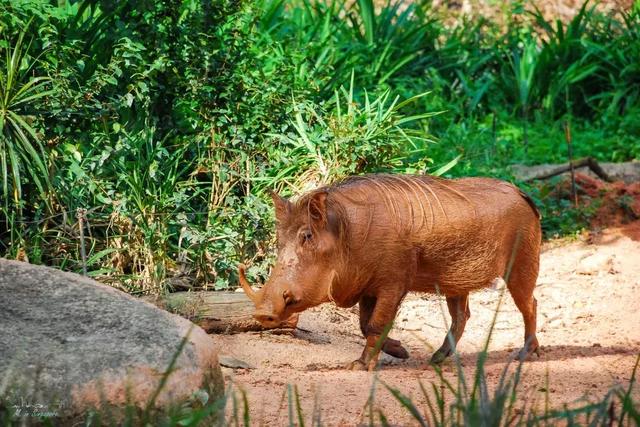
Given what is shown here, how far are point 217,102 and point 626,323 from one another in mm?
3183

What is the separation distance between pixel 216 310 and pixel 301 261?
1.12 meters

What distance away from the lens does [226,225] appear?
7250 mm

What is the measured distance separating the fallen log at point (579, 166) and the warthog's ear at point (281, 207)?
4.57 metres

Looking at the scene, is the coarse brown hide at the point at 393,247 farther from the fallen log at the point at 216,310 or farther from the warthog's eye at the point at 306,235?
the fallen log at the point at 216,310

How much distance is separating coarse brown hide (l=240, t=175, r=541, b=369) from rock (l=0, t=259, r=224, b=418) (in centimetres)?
130

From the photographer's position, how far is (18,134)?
22.2ft

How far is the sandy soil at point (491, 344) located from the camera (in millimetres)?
4691

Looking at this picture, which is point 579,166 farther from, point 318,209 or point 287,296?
point 287,296

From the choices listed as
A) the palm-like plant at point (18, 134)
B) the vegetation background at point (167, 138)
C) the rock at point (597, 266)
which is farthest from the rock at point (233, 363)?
the rock at point (597, 266)

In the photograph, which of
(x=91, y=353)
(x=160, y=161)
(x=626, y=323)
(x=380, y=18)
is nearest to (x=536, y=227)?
(x=626, y=323)

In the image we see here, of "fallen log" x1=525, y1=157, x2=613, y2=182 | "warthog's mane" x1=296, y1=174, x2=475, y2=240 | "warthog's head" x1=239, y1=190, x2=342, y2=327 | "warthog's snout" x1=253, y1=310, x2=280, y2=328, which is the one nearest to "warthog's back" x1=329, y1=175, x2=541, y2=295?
"warthog's mane" x1=296, y1=174, x2=475, y2=240

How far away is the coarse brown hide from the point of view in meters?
5.40

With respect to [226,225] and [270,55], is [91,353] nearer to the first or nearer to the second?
[226,225]

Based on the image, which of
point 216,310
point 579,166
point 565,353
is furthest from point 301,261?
point 579,166
